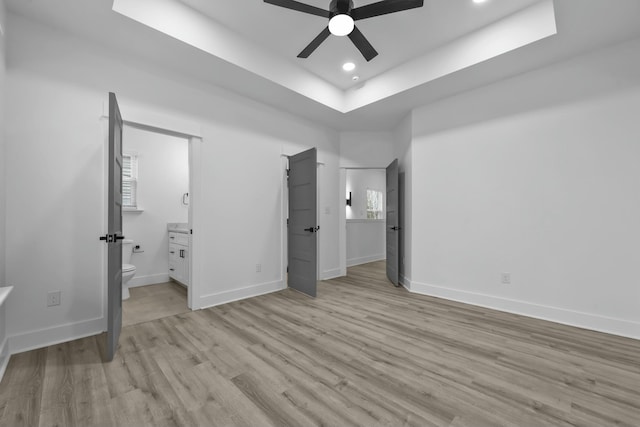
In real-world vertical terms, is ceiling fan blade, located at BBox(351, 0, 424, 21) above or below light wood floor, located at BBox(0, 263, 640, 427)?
above

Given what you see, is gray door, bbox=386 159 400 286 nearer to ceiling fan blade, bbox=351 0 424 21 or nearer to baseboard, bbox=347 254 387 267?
baseboard, bbox=347 254 387 267

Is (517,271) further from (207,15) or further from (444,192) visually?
(207,15)

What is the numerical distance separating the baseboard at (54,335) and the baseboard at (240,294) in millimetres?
960

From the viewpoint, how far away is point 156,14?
2406mm

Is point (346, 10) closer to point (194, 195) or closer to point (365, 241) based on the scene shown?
point (194, 195)

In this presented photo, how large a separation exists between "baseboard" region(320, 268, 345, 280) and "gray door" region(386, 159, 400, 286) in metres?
0.89

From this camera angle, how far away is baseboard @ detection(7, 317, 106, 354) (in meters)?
2.19

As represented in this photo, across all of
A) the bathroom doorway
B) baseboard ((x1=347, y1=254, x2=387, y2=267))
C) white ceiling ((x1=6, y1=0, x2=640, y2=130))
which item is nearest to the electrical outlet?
the bathroom doorway

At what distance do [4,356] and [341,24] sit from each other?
136 inches

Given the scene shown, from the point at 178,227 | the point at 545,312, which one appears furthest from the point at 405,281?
the point at 178,227

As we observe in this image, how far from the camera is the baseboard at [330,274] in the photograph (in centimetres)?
472

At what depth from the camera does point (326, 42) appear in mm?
3096

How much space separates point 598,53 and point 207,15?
3.79 metres

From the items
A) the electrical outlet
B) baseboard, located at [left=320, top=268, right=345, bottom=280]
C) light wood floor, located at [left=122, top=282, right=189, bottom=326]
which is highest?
the electrical outlet
